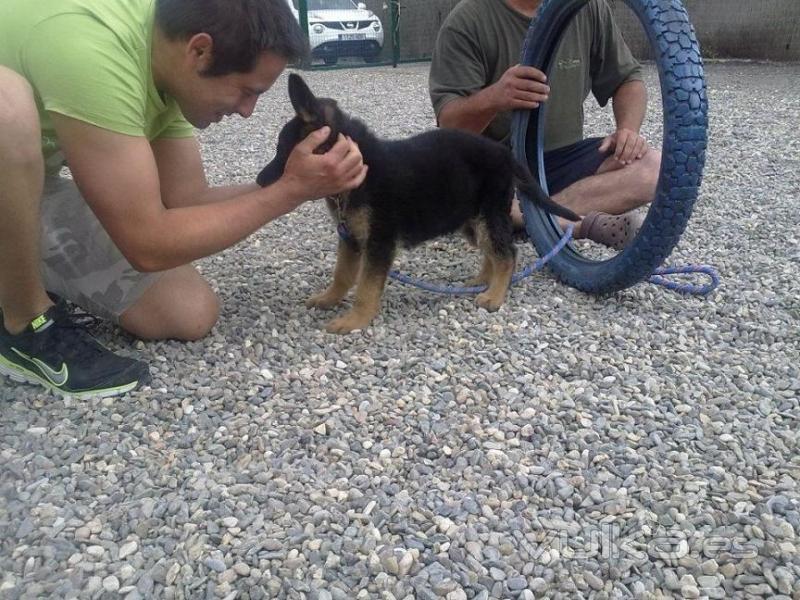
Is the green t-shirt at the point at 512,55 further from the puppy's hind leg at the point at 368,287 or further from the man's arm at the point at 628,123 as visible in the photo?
the puppy's hind leg at the point at 368,287

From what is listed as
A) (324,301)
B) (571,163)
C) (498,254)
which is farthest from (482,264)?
(571,163)

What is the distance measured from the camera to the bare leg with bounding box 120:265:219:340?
284 centimetres

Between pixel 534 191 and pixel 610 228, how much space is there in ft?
2.17

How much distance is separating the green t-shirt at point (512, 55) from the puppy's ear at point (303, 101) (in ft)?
5.18

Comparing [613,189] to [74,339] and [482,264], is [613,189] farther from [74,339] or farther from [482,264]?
[74,339]

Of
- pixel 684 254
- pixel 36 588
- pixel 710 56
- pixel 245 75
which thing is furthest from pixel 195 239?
pixel 710 56

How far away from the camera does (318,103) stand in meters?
2.64

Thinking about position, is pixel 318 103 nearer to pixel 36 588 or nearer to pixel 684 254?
pixel 36 588

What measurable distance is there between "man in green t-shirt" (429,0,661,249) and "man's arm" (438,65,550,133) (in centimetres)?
1

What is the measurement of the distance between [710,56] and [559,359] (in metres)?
13.4

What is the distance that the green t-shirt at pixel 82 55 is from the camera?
6.82 ft

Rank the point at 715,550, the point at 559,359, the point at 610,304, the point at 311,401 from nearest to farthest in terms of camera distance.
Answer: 1. the point at 715,550
2. the point at 311,401
3. the point at 559,359
4. the point at 610,304

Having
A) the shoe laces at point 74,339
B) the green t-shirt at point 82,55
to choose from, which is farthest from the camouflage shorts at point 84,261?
the green t-shirt at point 82,55

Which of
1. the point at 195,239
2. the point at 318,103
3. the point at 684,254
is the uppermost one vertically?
the point at 318,103
